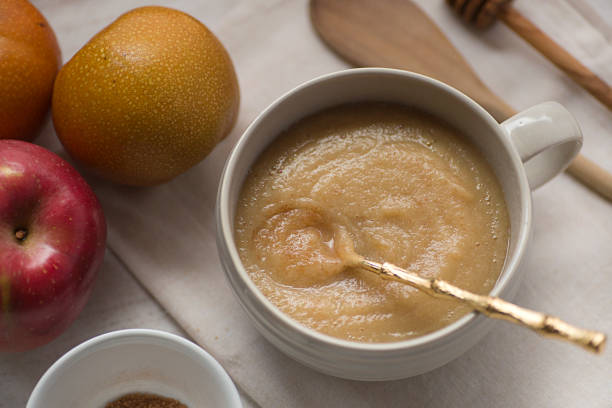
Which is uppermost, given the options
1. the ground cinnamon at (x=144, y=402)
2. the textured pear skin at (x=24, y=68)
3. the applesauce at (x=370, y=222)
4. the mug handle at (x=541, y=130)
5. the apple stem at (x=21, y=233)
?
the mug handle at (x=541, y=130)

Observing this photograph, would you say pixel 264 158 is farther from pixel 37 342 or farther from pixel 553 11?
pixel 553 11

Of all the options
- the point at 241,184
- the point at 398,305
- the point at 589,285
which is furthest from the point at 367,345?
the point at 589,285

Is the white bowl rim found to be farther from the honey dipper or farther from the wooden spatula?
the wooden spatula

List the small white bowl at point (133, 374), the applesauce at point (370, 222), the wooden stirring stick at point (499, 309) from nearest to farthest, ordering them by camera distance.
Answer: the wooden stirring stick at point (499, 309) → the applesauce at point (370, 222) → the small white bowl at point (133, 374)

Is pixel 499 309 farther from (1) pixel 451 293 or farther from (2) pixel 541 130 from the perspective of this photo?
(2) pixel 541 130

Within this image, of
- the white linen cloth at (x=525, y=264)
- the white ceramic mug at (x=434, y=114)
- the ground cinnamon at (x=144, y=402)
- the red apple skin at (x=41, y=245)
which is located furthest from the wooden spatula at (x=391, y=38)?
the ground cinnamon at (x=144, y=402)

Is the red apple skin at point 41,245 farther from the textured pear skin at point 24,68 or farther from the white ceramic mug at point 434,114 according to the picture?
the white ceramic mug at point 434,114

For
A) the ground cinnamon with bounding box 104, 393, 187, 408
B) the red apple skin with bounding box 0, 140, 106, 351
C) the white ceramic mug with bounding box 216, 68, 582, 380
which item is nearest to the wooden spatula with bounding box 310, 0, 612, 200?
the white ceramic mug with bounding box 216, 68, 582, 380
